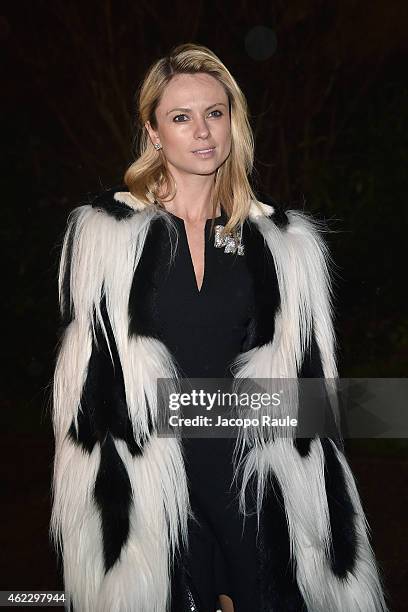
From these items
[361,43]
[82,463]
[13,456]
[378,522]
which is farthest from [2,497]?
[361,43]

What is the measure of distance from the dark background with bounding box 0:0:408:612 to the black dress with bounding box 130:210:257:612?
1.90 metres

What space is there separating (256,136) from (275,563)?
101 inches

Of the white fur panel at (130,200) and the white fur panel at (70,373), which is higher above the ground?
the white fur panel at (130,200)

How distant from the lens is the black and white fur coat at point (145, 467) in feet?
5.26

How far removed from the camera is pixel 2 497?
3.29m

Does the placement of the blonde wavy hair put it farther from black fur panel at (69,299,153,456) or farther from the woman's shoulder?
black fur panel at (69,299,153,456)

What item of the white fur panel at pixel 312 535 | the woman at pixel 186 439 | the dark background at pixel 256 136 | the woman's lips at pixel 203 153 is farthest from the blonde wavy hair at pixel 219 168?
the dark background at pixel 256 136

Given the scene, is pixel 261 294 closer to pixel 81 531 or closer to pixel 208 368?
pixel 208 368

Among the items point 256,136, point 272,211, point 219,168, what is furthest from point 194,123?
point 256,136

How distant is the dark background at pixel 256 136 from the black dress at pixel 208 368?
74.9 inches

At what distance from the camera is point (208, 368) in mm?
1630

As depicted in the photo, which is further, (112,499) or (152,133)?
(152,133)

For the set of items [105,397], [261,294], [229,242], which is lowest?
[105,397]

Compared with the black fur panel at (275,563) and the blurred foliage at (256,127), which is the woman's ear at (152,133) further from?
the blurred foliage at (256,127)
